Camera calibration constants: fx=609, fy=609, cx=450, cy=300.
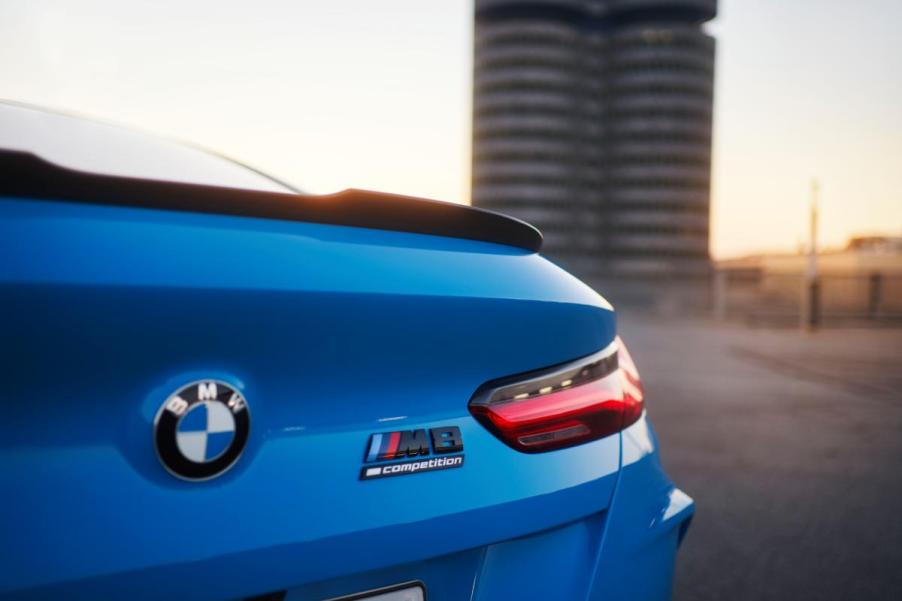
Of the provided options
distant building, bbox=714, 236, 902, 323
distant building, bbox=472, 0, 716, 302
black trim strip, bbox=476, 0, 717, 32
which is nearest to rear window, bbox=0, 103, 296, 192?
distant building, bbox=714, 236, 902, 323

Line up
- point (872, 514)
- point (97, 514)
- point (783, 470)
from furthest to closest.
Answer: point (783, 470), point (872, 514), point (97, 514)

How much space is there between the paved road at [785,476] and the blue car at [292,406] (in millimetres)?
1719

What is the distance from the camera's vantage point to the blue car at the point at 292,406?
0.75 m

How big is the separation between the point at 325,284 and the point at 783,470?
4.08 metres

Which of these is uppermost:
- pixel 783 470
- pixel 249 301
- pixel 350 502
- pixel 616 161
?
pixel 616 161

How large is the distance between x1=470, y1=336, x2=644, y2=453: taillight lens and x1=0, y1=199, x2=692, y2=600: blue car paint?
0.03 m

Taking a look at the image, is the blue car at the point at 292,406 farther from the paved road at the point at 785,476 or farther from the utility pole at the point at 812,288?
the utility pole at the point at 812,288

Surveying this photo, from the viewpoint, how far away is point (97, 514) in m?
0.74

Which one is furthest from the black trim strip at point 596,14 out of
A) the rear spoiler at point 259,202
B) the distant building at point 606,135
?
the rear spoiler at point 259,202

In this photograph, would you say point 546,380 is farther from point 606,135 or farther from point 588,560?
point 606,135

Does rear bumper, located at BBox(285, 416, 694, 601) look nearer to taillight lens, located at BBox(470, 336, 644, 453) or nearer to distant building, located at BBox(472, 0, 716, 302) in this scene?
taillight lens, located at BBox(470, 336, 644, 453)

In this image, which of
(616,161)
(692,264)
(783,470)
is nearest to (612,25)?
(616,161)

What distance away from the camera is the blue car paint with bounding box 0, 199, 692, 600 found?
2.43 feet

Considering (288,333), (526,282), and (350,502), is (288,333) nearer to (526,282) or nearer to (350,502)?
(350,502)
